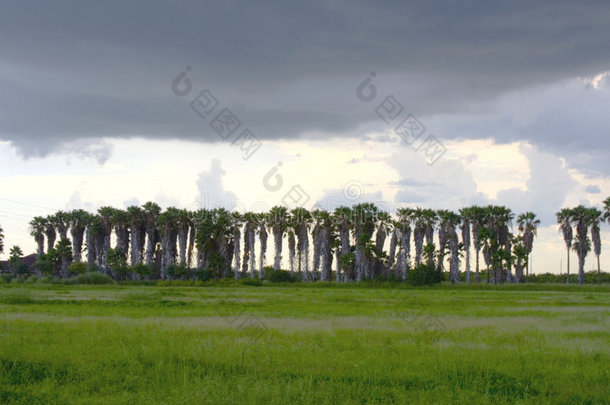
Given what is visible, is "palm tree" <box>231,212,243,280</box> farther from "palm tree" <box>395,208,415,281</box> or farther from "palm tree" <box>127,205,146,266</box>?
"palm tree" <box>395,208,415,281</box>

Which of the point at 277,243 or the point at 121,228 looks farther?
the point at 121,228

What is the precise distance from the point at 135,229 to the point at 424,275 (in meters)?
58.4

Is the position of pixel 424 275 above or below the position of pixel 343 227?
below

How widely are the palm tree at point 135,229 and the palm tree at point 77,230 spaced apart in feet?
44.9

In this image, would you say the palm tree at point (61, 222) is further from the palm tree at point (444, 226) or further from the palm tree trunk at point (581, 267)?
the palm tree trunk at point (581, 267)

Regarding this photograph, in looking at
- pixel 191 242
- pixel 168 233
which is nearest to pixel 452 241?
pixel 191 242

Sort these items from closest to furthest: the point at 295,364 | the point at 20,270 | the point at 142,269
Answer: the point at 295,364 < the point at 142,269 < the point at 20,270

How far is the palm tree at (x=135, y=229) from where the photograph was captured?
4828 inches

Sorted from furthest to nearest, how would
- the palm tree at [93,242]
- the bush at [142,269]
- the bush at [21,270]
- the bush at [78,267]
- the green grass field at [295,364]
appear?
the palm tree at [93,242]
the bush at [21,270]
the bush at [78,267]
the bush at [142,269]
the green grass field at [295,364]

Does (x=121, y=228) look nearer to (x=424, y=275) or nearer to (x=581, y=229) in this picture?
(x=424, y=275)

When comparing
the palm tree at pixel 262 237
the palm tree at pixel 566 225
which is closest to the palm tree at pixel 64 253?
the palm tree at pixel 262 237

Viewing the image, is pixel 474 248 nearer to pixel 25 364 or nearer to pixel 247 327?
pixel 247 327

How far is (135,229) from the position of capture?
124 meters

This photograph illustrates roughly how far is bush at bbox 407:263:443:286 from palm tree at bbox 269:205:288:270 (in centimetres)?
2613
